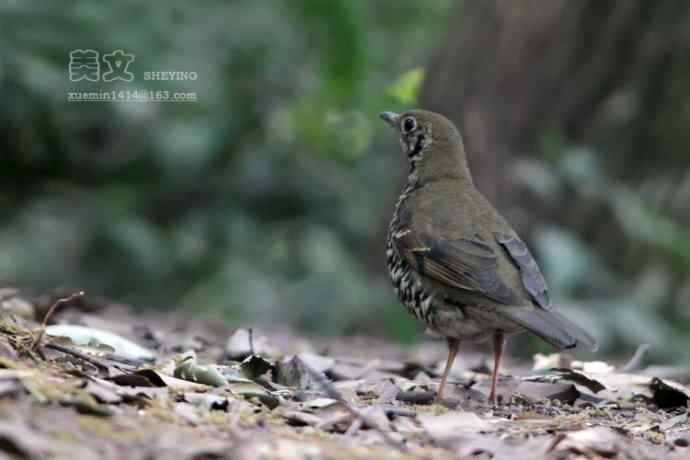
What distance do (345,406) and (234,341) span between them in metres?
1.78

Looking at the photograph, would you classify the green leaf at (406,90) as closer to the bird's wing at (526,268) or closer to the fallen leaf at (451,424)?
the bird's wing at (526,268)

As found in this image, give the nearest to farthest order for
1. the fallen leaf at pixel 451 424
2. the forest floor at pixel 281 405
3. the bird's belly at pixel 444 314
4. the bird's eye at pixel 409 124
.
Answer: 1. the forest floor at pixel 281 405
2. the fallen leaf at pixel 451 424
3. the bird's belly at pixel 444 314
4. the bird's eye at pixel 409 124

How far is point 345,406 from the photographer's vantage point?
143 inches

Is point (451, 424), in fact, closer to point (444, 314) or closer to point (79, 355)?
point (444, 314)

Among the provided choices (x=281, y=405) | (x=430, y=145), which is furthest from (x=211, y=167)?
(x=281, y=405)

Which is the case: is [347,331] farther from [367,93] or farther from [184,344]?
[184,344]

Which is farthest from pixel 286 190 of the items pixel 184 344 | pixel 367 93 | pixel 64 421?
pixel 64 421

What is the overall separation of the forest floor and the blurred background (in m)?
3.52

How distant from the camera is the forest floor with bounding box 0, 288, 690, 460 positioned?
118 inches

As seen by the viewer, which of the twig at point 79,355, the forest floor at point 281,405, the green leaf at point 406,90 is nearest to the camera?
the forest floor at point 281,405

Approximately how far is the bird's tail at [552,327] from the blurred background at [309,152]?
4.09 meters

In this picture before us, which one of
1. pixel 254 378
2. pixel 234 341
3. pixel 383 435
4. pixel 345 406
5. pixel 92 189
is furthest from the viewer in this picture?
pixel 92 189

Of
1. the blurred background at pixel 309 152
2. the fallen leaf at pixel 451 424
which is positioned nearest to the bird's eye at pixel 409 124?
the fallen leaf at pixel 451 424

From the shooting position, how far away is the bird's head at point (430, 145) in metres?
5.78
